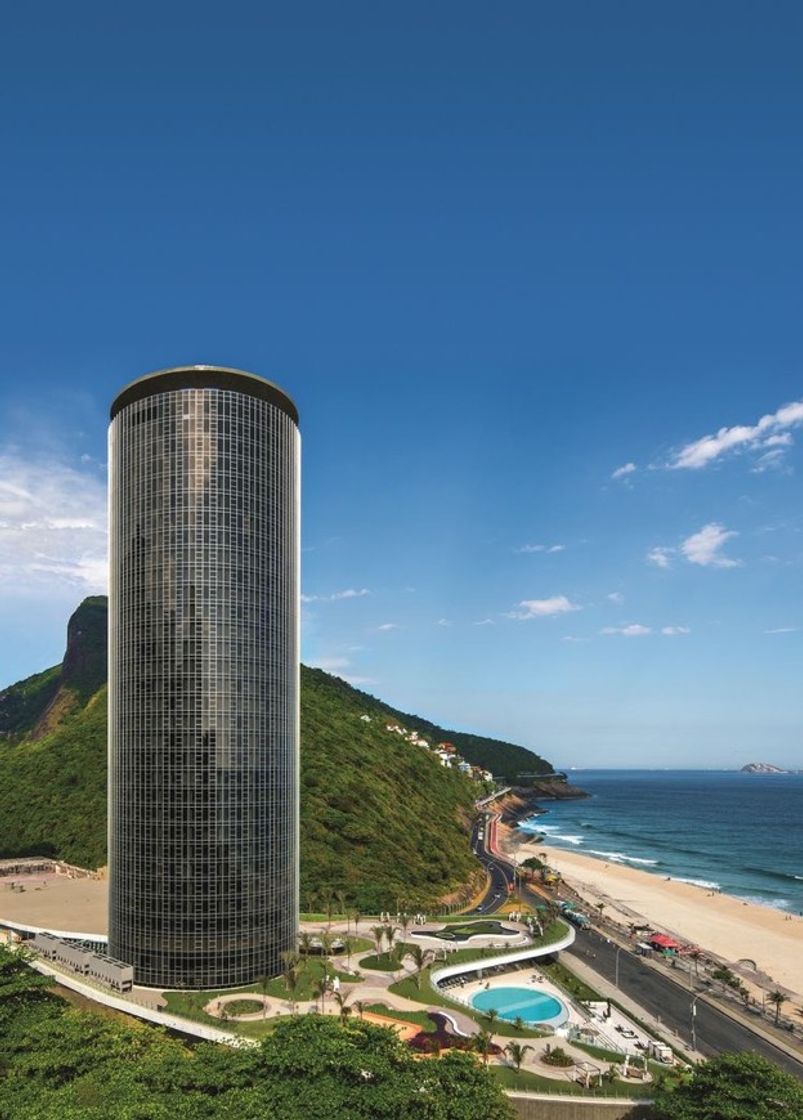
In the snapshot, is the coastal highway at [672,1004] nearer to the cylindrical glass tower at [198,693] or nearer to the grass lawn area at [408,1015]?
the grass lawn area at [408,1015]

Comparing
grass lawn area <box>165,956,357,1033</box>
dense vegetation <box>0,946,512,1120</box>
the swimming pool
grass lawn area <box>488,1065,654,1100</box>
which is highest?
dense vegetation <box>0,946,512,1120</box>

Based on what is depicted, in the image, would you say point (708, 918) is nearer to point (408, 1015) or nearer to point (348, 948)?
point (348, 948)

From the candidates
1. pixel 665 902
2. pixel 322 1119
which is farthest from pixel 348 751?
pixel 322 1119

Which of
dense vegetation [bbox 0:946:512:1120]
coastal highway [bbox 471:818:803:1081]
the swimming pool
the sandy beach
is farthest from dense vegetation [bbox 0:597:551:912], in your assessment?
dense vegetation [bbox 0:946:512:1120]

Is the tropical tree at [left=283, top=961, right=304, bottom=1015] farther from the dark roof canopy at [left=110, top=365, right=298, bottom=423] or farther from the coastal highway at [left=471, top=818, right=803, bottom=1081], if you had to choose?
the dark roof canopy at [left=110, top=365, right=298, bottom=423]

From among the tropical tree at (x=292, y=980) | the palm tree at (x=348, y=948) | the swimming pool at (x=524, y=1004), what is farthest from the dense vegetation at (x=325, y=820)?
the swimming pool at (x=524, y=1004)

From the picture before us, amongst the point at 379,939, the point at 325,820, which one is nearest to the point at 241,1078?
the point at 379,939

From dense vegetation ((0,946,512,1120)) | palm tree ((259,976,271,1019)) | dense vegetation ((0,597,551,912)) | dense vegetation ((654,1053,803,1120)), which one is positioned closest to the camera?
dense vegetation ((0,946,512,1120))
